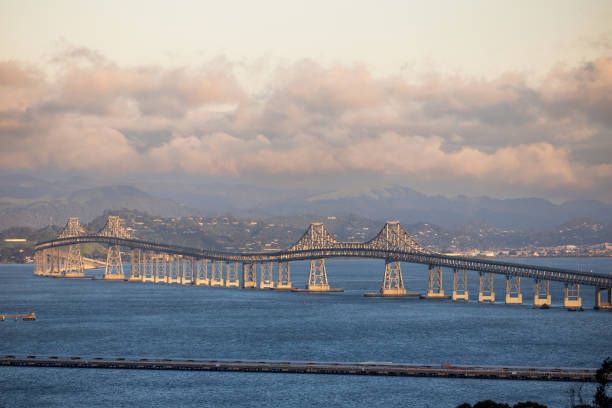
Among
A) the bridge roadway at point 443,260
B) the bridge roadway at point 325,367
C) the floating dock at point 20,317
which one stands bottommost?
the bridge roadway at point 325,367

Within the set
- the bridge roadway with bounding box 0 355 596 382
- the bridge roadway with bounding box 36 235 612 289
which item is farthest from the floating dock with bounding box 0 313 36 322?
the bridge roadway with bounding box 36 235 612 289

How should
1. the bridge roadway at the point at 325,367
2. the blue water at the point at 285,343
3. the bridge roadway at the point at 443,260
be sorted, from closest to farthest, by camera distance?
the blue water at the point at 285,343 < the bridge roadway at the point at 325,367 < the bridge roadway at the point at 443,260

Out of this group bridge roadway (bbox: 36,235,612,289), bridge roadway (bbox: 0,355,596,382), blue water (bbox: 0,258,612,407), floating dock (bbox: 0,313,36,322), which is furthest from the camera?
bridge roadway (bbox: 36,235,612,289)

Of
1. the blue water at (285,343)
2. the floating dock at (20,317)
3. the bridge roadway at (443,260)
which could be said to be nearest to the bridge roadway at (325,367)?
the blue water at (285,343)

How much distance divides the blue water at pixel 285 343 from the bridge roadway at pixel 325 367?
132 centimetres

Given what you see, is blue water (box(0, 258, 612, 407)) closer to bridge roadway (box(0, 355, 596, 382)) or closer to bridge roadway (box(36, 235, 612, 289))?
bridge roadway (box(0, 355, 596, 382))

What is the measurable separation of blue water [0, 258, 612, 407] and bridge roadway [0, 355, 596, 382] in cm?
132

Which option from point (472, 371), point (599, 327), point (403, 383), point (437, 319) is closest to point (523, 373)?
point (472, 371)

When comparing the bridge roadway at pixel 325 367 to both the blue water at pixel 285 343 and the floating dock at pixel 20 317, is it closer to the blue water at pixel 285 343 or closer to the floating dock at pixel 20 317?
the blue water at pixel 285 343

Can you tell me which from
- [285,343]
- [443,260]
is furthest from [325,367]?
[443,260]

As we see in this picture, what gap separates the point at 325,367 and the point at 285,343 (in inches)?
785

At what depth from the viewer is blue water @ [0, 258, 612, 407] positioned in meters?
64.7

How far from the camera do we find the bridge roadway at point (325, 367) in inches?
2723

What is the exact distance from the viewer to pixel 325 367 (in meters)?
72.9
